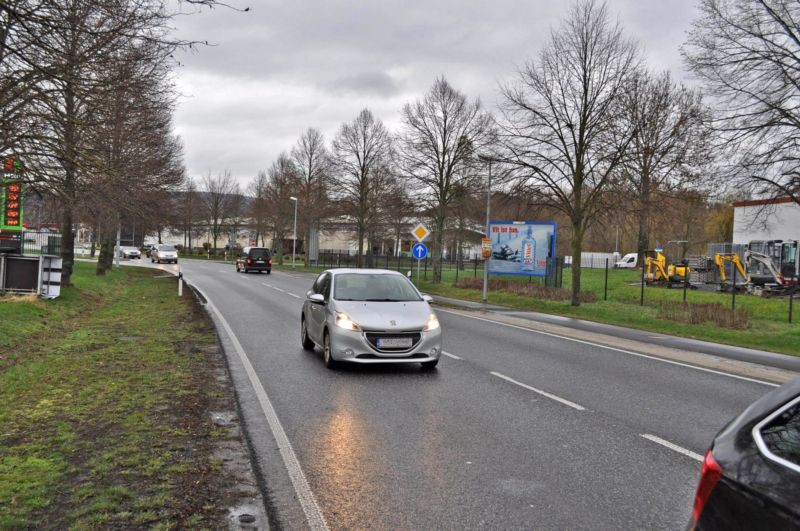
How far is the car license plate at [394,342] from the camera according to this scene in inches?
356

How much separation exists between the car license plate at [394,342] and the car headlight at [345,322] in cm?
38

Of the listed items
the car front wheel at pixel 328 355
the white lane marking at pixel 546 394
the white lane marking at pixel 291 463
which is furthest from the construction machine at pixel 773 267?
the white lane marking at pixel 291 463

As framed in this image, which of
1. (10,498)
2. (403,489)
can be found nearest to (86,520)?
(10,498)

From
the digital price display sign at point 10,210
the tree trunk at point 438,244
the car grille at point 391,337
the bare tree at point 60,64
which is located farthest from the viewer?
the tree trunk at point 438,244

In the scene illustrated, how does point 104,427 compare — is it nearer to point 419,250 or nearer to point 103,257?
point 419,250

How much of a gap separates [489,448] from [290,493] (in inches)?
78.4

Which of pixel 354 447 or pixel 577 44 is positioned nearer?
pixel 354 447

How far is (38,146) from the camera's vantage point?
1060 centimetres

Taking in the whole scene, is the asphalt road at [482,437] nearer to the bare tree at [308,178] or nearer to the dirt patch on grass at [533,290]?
the dirt patch on grass at [533,290]

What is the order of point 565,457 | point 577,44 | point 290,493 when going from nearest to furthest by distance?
point 290,493 < point 565,457 < point 577,44

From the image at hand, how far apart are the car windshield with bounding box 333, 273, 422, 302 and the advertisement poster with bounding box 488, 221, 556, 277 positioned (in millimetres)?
20074

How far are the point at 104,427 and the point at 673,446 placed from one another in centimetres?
543

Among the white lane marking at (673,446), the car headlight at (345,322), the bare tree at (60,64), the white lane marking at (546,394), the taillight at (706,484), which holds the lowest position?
the white lane marking at (546,394)

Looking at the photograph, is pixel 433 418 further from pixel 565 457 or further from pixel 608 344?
pixel 608 344
